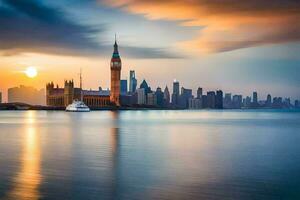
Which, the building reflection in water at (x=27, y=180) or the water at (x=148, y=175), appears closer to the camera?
the building reflection in water at (x=27, y=180)

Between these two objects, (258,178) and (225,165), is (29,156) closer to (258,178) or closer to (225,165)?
(225,165)

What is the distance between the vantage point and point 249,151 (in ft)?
111

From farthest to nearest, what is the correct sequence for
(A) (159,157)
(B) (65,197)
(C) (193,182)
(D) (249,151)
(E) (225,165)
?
(D) (249,151), (A) (159,157), (E) (225,165), (C) (193,182), (B) (65,197)

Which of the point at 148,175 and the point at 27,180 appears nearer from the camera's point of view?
the point at 27,180

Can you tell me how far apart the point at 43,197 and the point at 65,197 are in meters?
0.90

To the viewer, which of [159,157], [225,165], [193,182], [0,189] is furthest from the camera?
[159,157]

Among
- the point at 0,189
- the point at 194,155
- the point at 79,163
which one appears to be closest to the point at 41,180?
the point at 0,189

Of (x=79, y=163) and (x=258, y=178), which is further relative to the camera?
(x=79, y=163)

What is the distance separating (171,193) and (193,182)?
8.64 feet

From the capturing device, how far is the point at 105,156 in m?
29.8

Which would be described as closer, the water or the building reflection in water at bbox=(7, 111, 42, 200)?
the building reflection in water at bbox=(7, 111, 42, 200)

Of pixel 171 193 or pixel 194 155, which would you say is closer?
pixel 171 193

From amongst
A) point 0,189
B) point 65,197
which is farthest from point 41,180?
point 65,197

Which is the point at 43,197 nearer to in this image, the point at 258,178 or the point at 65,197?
the point at 65,197
